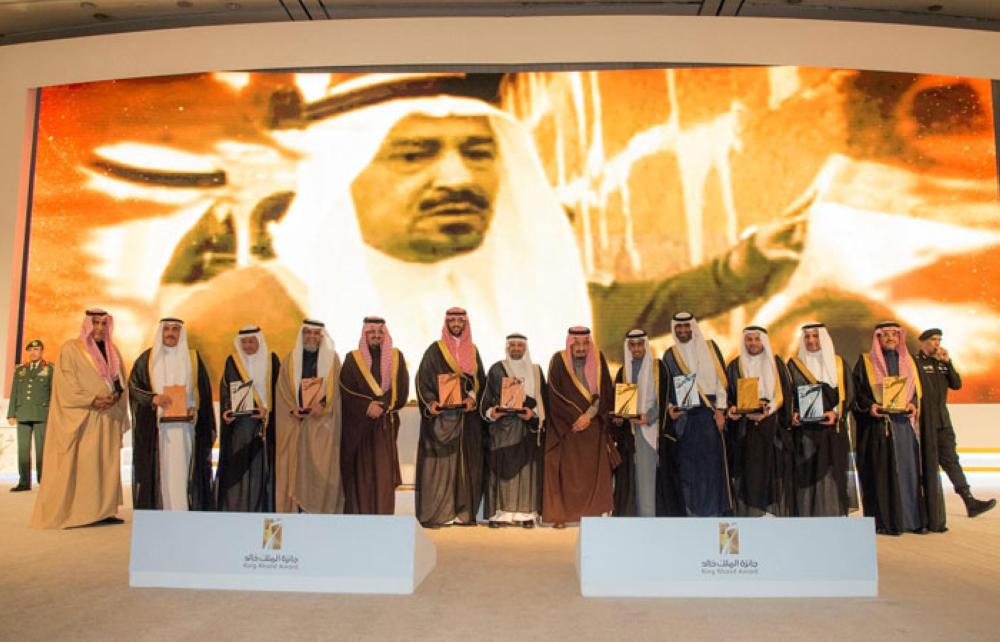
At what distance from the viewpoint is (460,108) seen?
9.18m

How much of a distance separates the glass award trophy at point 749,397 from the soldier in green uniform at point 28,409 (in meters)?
6.52

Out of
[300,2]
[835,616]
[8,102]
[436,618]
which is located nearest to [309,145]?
[300,2]

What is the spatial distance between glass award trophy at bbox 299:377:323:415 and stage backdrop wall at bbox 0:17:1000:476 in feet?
9.01

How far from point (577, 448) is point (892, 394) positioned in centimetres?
230

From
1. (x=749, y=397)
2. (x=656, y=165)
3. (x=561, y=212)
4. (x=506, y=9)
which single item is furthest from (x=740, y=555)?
(x=506, y=9)

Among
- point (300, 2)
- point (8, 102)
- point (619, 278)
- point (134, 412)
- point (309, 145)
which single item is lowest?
point (134, 412)

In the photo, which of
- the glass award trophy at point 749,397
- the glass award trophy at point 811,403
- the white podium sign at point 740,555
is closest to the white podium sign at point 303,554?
the white podium sign at point 740,555

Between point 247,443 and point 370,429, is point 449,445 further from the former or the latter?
point 247,443

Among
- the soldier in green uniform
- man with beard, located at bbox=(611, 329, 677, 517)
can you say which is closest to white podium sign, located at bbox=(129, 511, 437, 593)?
man with beard, located at bbox=(611, 329, 677, 517)

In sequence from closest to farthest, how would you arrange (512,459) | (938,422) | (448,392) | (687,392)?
(687,392) → (448,392) → (512,459) → (938,422)

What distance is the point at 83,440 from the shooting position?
20.4 ft

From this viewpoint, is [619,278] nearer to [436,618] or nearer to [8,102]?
[436,618]

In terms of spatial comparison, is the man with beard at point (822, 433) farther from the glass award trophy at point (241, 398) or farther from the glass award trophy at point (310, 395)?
the glass award trophy at point (241, 398)

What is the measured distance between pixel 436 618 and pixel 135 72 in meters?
8.03
